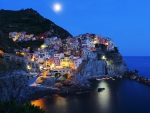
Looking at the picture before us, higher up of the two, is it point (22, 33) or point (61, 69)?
point (22, 33)

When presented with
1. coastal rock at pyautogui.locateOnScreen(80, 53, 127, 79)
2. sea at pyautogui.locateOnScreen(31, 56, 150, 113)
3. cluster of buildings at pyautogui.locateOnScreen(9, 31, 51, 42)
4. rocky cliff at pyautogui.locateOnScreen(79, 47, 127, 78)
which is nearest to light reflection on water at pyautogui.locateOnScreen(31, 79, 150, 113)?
sea at pyautogui.locateOnScreen(31, 56, 150, 113)

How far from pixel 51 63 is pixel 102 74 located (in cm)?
1309

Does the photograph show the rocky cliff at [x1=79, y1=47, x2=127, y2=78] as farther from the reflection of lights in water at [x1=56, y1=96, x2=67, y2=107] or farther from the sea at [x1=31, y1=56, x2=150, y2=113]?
the reflection of lights in water at [x1=56, y1=96, x2=67, y2=107]

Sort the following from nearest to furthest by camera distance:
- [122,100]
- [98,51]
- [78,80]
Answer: [122,100]
[78,80]
[98,51]

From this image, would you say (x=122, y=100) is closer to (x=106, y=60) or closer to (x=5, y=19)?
(x=106, y=60)

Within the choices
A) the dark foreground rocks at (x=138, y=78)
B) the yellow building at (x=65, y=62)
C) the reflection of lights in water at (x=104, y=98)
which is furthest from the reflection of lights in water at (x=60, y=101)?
the dark foreground rocks at (x=138, y=78)

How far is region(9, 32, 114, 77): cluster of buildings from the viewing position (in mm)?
45812

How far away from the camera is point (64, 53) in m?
52.5

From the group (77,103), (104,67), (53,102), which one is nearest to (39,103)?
(53,102)

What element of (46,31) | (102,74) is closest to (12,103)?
(102,74)

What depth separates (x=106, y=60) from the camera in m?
52.3

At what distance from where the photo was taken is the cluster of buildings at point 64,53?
4581 cm

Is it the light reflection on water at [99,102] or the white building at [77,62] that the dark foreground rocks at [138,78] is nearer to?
the light reflection on water at [99,102]

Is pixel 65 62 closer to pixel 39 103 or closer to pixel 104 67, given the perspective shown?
pixel 104 67
